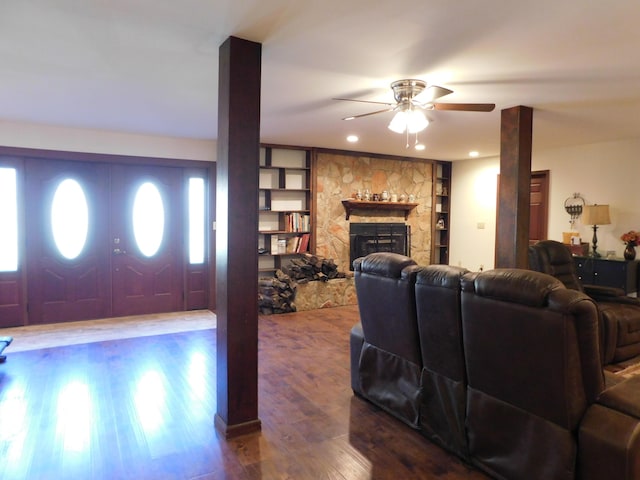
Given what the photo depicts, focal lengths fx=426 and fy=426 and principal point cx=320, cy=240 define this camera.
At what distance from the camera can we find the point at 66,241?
5.50 meters

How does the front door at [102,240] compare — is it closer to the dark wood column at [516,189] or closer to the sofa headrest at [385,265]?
the sofa headrest at [385,265]

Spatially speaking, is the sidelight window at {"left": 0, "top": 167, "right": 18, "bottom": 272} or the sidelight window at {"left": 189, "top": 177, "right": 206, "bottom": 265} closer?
the sidelight window at {"left": 0, "top": 167, "right": 18, "bottom": 272}

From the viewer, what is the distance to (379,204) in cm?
736

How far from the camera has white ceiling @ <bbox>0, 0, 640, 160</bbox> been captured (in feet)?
7.53

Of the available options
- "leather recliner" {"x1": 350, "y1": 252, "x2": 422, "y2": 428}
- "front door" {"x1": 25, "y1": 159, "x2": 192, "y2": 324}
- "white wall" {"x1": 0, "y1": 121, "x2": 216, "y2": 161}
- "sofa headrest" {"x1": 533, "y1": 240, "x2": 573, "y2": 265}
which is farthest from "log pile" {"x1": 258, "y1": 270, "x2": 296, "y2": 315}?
"sofa headrest" {"x1": 533, "y1": 240, "x2": 573, "y2": 265}

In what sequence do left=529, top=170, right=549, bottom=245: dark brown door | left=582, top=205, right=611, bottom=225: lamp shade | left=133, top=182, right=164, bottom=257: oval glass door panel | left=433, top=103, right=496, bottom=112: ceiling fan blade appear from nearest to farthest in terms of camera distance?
1. left=433, top=103, right=496, bottom=112: ceiling fan blade
2. left=582, top=205, right=611, bottom=225: lamp shade
3. left=133, top=182, right=164, bottom=257: oval glass door panel
4. left=529, top=170, right=549, bottom=245: dark brown door

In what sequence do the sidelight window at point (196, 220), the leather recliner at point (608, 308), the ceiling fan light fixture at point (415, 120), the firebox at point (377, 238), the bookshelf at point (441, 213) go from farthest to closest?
the bookshelf at point (441, 213) → the firebox at point (377, 238) → the sidelight window at point (196, 220) → the leather recliner at point (608, 308) → the ceiling fan light fixture at point (415, 120)

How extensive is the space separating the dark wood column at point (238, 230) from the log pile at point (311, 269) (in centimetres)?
350

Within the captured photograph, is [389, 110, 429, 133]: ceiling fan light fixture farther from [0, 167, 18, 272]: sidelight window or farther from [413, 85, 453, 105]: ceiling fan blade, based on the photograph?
[0, 167, 18, 272]: sidelight window

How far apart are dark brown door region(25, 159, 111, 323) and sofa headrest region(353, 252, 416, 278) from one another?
4.13m

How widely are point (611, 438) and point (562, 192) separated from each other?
558 cm

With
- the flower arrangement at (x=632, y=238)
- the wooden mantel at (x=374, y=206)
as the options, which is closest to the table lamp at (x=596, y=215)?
the flower arrangement at (x=632, y=238)

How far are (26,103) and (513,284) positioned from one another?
15.1 feet

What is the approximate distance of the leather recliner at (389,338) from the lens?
266cm
